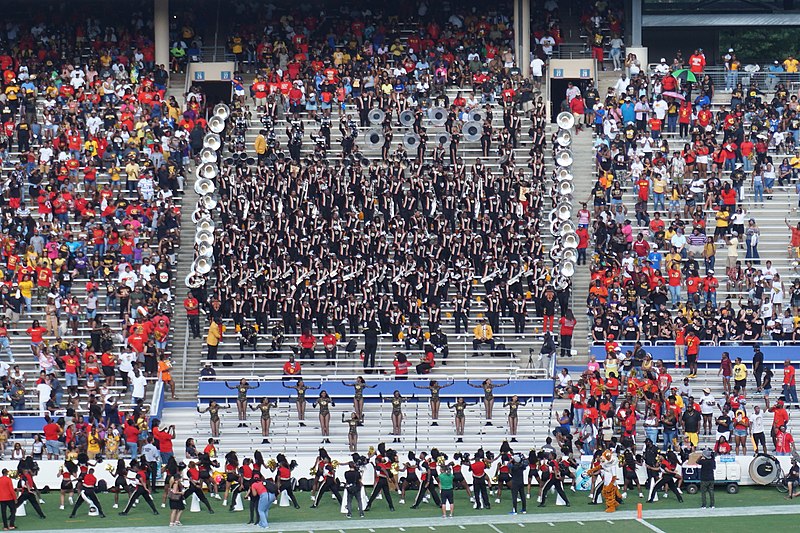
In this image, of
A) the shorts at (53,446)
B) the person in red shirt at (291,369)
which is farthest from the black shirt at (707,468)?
the shorts at (53,446)

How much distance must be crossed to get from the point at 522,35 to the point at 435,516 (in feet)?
66.2

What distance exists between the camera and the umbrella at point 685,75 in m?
53.2

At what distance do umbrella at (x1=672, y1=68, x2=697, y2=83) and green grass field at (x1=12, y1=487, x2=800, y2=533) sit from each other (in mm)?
16100

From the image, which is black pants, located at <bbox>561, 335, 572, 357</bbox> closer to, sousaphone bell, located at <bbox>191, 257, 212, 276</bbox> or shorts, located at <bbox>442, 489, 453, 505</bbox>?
sousaphone bell, located at <bbox>191, 257, 212, 276</bbox>

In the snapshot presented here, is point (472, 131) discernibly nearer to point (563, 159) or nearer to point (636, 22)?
point (563, 159)

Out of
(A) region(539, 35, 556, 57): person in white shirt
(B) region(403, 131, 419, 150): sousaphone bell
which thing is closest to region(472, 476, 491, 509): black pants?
(B) region(403, 131, 419, 150): sousaphone bell

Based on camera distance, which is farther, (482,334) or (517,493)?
(482,334)

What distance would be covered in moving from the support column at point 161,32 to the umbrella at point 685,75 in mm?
13790

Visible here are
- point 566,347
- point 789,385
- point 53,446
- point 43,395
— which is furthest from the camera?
point 566,347

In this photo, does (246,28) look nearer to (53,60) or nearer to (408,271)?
(53,60)

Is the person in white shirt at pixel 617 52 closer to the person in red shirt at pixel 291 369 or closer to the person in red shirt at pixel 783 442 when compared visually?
the person in red shirt at pixel 291 369

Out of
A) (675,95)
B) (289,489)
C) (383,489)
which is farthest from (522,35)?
(289,489)

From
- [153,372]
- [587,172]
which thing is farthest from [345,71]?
[153,372]

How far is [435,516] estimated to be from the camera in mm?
38031
